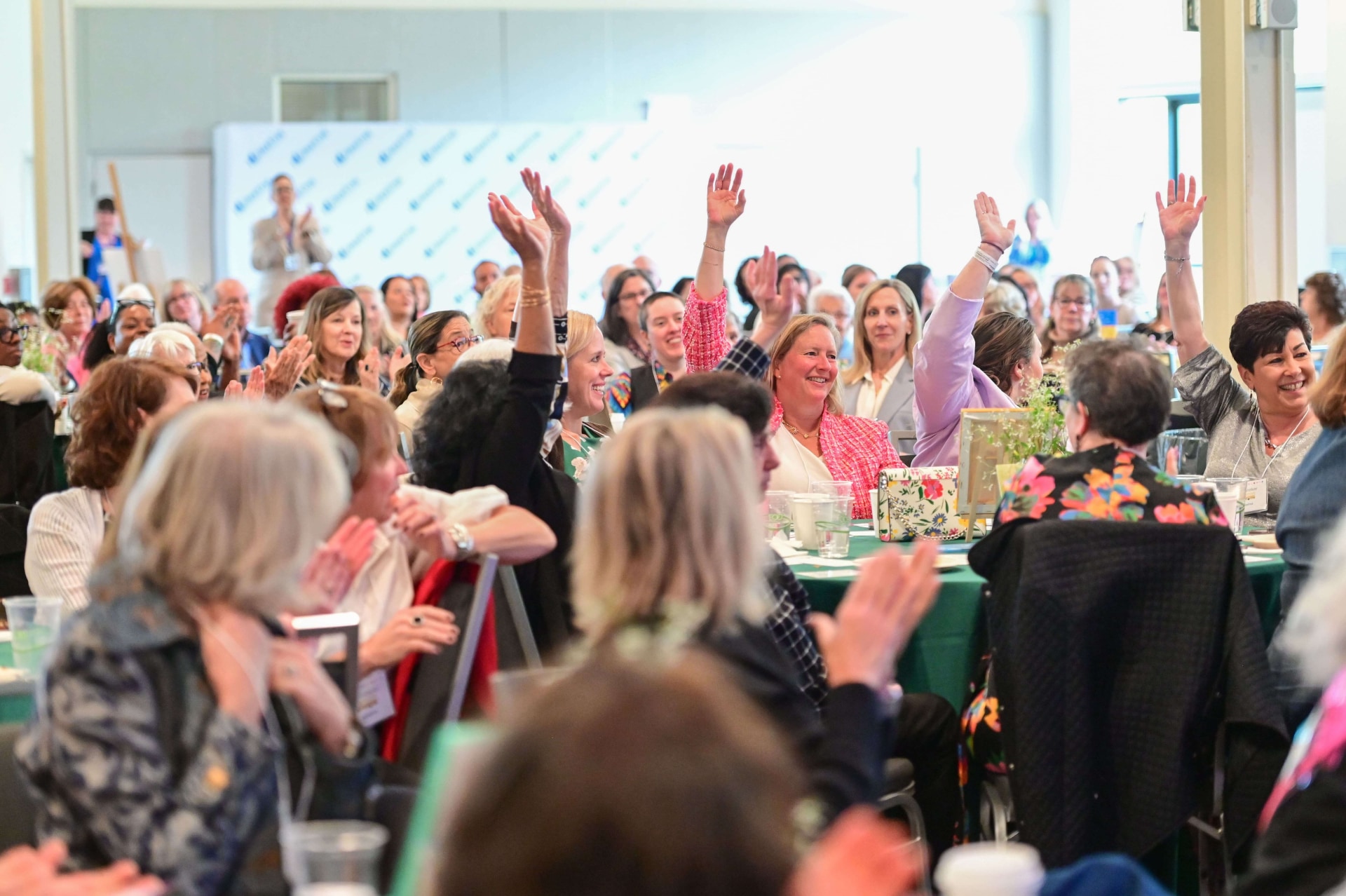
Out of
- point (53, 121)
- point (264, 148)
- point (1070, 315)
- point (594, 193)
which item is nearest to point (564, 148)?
point (594, 193)

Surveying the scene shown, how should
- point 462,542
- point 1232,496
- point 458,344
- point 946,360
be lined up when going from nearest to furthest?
point 462,542
point 1232,496
point 946,360
point 458,344

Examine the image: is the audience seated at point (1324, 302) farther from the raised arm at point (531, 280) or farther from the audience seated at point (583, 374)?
the raised arm at point (531, 280)

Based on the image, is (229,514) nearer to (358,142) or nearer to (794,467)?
(794,467)

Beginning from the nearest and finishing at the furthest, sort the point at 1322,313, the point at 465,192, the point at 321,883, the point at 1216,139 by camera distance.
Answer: the point at 321,883, the point at 1216,139, the point at 1322,313, the point at 465,192

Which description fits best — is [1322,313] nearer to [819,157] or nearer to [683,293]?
[683,293]

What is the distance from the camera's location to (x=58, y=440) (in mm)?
6656

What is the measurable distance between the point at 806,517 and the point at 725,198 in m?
1.36

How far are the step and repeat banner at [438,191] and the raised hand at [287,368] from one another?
9.63 meters

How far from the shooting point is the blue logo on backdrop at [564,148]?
14.4 meters

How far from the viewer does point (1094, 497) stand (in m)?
3.03

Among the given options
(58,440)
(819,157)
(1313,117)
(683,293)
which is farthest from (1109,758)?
(819,157)

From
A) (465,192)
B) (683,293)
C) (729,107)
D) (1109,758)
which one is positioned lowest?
(1109,758)

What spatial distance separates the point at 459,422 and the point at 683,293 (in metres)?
6.33

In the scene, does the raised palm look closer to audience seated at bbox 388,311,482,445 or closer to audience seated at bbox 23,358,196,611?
audience seated at bbox 388,311,482,445
